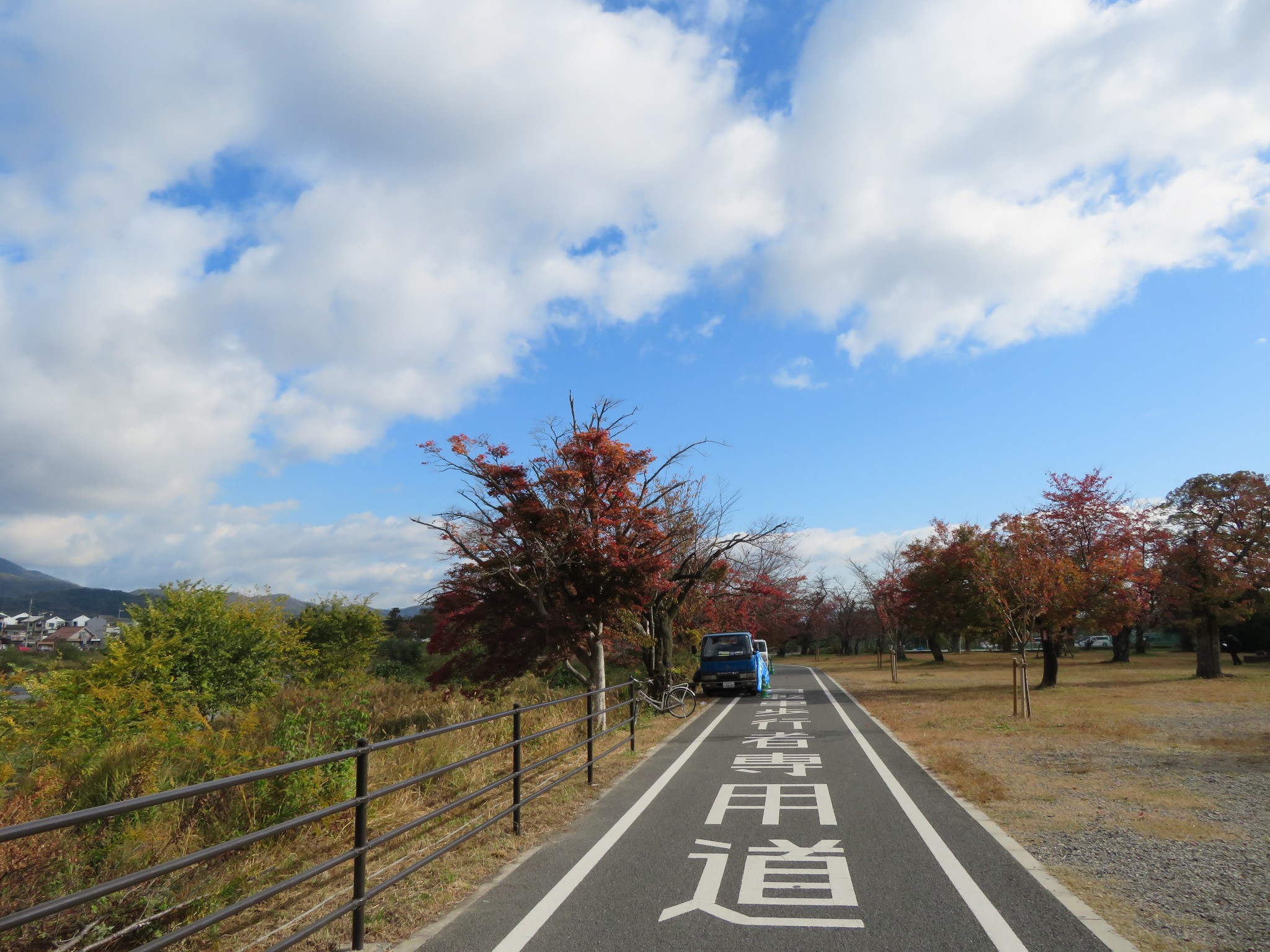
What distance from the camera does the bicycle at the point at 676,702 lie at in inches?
751

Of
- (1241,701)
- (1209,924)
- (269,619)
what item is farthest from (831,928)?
(1241,701)

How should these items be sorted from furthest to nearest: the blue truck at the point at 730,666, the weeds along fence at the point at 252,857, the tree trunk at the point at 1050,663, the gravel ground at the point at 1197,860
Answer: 1. the tree trunk at the point at 1050,663
2. the blue truck at the point at 730,666
3. the gravel ground at the point at 1197,860
4. the weeds along fence at the point at 252,857

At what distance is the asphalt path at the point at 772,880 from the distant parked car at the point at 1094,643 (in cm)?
7341

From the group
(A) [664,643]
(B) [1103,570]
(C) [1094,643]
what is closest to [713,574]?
(A) [664,643]

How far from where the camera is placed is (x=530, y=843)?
6832 millimetres

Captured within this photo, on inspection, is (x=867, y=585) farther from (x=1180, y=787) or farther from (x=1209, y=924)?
(x=1209, y=924)

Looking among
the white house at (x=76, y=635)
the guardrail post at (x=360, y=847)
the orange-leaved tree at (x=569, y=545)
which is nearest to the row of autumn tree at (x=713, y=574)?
the orange-leaved tree at (x=569, y=545)

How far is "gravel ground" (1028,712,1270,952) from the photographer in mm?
4727

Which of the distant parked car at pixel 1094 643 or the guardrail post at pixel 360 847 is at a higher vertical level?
the guardrail post at pixel 360 847

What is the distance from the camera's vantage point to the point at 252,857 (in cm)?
605

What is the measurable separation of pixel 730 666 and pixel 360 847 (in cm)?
2106

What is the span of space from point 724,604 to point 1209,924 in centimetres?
3068

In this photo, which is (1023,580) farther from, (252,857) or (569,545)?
(252,857)

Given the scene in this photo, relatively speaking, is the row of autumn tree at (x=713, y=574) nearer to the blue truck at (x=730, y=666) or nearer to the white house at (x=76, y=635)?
the blue truck at (x=730, y=666)
